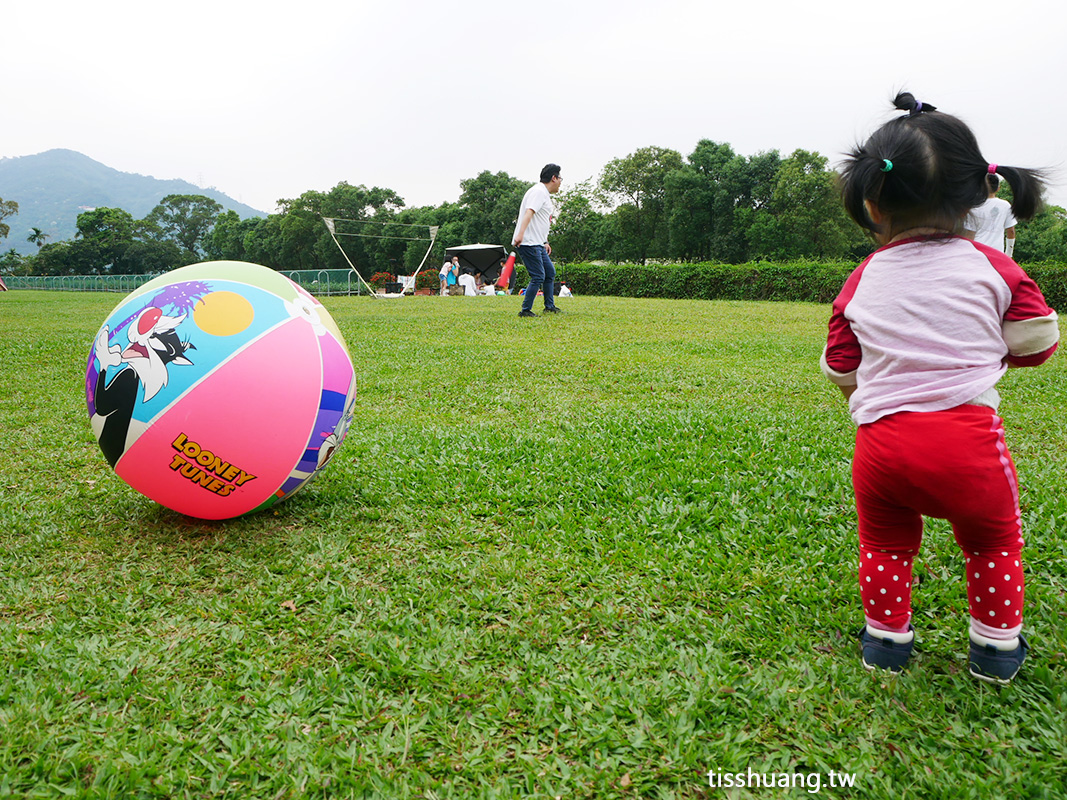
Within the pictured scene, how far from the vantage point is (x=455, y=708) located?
2.09 meters

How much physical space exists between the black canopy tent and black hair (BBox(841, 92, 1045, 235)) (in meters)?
35.4

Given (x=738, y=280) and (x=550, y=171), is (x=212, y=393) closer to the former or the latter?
(x=550, y=171)

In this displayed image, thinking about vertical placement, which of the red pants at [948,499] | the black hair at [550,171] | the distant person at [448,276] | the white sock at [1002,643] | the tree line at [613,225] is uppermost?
the tree line at [613,225]

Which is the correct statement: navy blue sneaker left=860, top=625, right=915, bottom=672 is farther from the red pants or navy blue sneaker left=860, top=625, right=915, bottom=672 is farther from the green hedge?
the green hedge

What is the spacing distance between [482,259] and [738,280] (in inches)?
673

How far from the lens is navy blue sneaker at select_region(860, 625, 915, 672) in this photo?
7.15ft

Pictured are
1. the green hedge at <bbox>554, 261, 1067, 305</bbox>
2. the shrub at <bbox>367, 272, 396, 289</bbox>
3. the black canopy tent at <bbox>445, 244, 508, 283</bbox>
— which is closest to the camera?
the green hedge at <bbox>554, 261, 1067, 305</bbox>

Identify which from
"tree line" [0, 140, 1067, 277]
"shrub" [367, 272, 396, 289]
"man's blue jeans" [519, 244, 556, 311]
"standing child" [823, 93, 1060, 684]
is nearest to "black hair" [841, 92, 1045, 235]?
"standing child" [823, 93, 1060, 684]

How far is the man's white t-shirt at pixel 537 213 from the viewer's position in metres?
10.9

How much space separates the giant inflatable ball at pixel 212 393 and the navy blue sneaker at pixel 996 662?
2740 millimetres

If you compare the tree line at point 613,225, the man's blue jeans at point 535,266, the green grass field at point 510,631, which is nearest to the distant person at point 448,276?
the tree line at point 613,225

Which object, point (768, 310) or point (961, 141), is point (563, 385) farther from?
point (768, 310)

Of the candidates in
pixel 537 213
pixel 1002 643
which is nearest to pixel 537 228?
pixel 537 213

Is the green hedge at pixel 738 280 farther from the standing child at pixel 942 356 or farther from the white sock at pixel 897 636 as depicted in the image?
the white sock at pixel 897 636
